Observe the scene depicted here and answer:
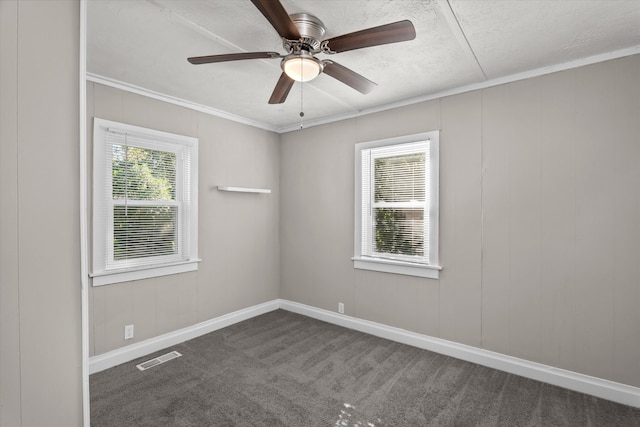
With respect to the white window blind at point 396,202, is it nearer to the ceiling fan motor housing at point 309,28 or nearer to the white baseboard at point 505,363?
the white baseboard at point 505,363

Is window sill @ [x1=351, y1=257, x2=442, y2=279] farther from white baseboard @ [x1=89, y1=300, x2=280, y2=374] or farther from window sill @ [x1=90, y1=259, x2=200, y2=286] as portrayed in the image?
window sill @ [x1=90, y1=259, x2=200, y2=286]

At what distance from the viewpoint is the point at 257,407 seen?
2.30m

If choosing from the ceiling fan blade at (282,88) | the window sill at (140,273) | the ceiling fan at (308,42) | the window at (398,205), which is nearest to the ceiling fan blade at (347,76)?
the ceiling fan at (308,42)

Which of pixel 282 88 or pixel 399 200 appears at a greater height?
pixel 282 88

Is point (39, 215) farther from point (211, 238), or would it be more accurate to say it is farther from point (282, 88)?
point (211, 238)

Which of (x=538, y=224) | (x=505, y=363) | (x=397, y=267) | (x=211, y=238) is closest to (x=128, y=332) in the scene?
(x=211, y=238)

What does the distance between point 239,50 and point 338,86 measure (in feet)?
3.38

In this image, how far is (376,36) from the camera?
66.9 inches

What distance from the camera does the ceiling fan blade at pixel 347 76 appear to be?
210 centimetres

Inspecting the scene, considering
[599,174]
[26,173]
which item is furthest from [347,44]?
[599,174]

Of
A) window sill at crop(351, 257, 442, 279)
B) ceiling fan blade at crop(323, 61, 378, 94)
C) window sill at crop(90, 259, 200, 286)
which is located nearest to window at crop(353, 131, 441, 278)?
window sill at crop(351, 257, 442, 279)

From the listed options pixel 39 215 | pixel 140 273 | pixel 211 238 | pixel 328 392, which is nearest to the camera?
pixel 39 215

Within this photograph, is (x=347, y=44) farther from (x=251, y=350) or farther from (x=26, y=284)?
(x=251, y=350)

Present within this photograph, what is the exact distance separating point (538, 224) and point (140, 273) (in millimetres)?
3713
